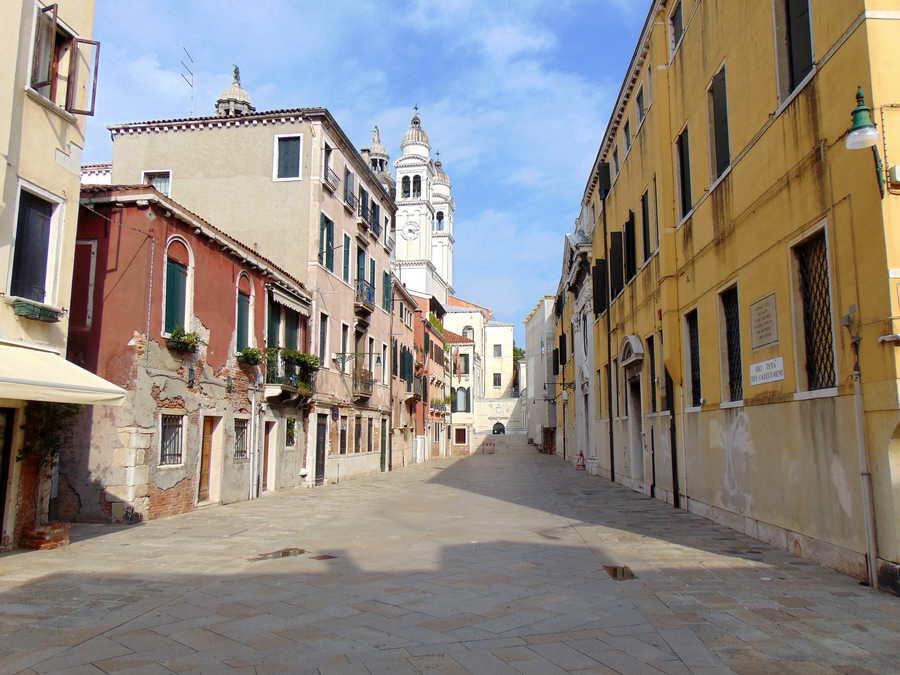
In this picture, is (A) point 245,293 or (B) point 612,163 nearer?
(A) point 245,293

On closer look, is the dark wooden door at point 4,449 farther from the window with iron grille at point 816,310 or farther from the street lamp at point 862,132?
the street lamp at point 862,132

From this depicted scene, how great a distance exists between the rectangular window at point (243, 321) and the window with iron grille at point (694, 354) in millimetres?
9720

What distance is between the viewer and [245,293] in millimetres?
16750

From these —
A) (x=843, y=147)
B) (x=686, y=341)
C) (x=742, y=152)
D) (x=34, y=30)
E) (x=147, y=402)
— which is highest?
(x=34, y=30)

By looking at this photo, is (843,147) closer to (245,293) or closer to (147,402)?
(147,402)

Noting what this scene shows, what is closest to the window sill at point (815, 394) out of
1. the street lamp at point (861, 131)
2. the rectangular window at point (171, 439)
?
the street lamp at point (861, 131)

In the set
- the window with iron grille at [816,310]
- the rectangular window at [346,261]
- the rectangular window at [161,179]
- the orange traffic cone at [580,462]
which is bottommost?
the orange traffic cone at [580,462]

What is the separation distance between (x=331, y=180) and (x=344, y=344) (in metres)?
5.48

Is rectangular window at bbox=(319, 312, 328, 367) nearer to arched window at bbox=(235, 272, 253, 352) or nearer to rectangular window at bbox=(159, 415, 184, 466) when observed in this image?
arched window at bbox=(235, 272, 253, 352)

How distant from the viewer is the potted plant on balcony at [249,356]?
1625 centimetres

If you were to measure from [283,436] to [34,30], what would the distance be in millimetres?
11786

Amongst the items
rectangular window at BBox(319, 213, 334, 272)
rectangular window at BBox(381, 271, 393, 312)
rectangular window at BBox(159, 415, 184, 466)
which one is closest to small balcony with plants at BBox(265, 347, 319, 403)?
rectangular window at BBox(319, 213, 334, 272)

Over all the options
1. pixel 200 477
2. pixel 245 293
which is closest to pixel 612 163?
pixel 245 293

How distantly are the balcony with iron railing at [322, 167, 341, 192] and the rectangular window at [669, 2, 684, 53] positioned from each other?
10.8m
